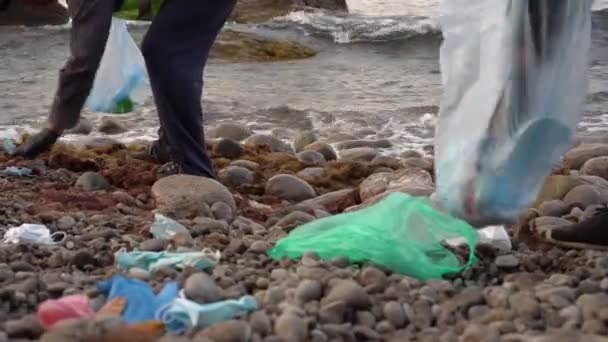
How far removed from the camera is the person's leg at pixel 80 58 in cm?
489

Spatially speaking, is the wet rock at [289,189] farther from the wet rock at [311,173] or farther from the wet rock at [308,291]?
the wet rock at [308,291]

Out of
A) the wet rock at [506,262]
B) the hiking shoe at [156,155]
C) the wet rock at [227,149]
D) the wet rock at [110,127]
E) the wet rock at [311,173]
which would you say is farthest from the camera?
the wet rock at [110,127]

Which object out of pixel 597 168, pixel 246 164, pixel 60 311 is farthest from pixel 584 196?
pixel 60 311

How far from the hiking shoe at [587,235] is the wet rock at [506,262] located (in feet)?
1.46

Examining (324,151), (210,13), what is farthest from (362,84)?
(210,13)

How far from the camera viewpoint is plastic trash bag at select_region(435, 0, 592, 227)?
3.24 metres

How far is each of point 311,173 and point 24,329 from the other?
12.6 feet

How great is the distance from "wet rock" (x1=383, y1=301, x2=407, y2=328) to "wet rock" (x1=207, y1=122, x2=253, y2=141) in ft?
16.9

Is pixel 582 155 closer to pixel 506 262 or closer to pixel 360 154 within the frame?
pixel 360 154

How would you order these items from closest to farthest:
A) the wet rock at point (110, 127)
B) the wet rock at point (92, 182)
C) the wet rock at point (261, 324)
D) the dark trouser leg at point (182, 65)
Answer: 1. the wet rock at point (261, 324)
2. the dark trouser leg at point (182, 65)
3. the wet rock at point (92, 182)
4. the wet rock at point (110, 127)

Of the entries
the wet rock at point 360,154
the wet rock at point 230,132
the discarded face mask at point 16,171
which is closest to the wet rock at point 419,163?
the wet rock at point 360,154

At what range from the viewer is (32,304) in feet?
9.49

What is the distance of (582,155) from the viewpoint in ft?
21.9

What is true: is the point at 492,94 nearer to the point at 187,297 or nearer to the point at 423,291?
the point at 423,291
